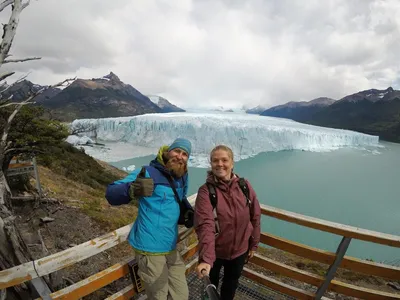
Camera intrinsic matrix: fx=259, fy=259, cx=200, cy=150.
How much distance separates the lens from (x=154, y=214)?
5.53 ft

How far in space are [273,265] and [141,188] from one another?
1455 mm

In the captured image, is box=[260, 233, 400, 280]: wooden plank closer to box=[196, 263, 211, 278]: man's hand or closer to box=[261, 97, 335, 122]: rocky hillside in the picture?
box=[196, 263, 211, 278]: man's hand

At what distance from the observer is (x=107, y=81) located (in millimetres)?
127812

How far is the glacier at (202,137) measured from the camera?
26.2m

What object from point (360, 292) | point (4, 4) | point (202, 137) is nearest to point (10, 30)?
point (4, 4)

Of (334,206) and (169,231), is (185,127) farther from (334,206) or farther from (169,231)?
(169,231)

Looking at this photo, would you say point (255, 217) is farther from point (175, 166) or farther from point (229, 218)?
point (175, 166)

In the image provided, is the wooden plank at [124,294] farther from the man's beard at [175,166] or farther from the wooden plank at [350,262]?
the wooden plank at [350,262]

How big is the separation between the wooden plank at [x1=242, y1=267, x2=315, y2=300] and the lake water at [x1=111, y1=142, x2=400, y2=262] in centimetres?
801

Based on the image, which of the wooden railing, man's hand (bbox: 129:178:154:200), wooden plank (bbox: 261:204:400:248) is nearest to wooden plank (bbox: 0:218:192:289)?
the wooden railing

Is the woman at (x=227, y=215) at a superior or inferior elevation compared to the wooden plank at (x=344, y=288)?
superior

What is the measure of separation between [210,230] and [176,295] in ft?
1.77

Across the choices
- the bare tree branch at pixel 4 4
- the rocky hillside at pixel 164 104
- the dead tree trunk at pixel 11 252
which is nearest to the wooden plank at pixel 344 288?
the dead tree trunk at pixel 11 252

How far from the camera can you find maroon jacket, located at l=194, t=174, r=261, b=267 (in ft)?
5.30
